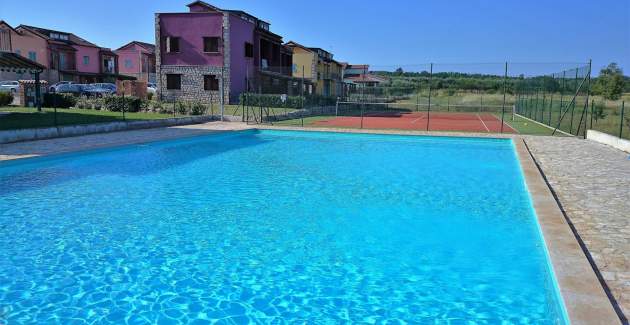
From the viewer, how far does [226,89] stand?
99.8 feet

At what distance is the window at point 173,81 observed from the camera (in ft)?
105

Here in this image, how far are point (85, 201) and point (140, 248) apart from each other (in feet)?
8.74

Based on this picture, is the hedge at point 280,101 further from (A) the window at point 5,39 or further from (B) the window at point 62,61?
(B) the window at point 62,61

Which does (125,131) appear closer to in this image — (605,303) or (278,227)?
(278,227)

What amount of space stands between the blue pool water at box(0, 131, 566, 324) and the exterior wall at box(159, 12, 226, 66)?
70.5ft

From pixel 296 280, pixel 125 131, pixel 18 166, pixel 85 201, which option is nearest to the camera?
pixel 296 280

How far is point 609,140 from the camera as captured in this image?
14008 mm

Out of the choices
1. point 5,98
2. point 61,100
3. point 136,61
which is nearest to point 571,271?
point 61,100

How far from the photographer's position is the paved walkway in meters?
4.27

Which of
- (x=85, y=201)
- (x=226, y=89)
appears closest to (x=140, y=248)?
(x=85, y=201)

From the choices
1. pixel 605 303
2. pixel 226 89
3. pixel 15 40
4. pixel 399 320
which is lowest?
pixel 399 320

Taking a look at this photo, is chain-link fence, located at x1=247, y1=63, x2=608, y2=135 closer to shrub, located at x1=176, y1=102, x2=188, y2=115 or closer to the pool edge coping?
shrub, located at x1=176, y1=102, x2=188, y2=115

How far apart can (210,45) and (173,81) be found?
351 centimetres

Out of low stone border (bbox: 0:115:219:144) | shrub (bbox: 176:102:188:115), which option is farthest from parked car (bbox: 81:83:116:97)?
low stone border (bbox: 0:115:219:144)
